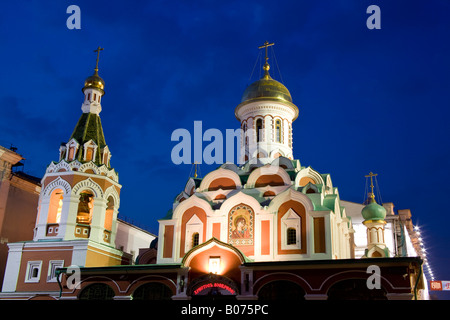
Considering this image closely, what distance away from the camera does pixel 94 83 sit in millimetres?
23531

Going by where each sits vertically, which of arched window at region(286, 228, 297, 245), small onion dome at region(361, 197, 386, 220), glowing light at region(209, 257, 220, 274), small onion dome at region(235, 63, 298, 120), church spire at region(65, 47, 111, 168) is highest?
small onion dome at region(235, 63, 298, 120)

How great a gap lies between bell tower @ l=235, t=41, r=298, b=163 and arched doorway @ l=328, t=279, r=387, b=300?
8.31m

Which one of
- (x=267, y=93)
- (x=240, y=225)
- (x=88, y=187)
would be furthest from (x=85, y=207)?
(x=267, y=93)

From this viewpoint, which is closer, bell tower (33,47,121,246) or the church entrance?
the church entrance

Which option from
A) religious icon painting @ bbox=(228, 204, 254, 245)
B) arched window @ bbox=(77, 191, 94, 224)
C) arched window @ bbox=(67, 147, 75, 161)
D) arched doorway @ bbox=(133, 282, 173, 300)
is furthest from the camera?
arched window @ bbox=(67, 147, 75, 161)

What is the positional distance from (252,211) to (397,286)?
6164mm

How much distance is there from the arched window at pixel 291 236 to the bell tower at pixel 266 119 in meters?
A: 4.92

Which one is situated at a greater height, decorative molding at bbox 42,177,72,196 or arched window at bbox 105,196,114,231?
decorative molding at bbox 42,177,72,196

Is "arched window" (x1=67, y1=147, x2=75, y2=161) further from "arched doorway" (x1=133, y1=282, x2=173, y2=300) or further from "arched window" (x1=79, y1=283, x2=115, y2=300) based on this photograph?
"arched doorway" (x1=133, y1=282, x2=173, y2=300)

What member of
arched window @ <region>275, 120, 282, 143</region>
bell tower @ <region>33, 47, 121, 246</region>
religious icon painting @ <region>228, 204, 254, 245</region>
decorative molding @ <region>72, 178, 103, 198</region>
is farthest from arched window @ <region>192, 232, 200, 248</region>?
arched window @ <region>275, 120, 282, 143</region>

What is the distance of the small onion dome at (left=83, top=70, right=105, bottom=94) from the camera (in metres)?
23.5

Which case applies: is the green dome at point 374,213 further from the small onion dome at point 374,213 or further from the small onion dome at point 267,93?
the small onion dome at point 267,93

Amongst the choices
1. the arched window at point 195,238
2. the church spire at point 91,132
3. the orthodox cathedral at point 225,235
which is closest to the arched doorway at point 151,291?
the orthodox cathedral at point 225,235

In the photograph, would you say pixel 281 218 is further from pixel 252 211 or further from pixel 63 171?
pixel 63 171
